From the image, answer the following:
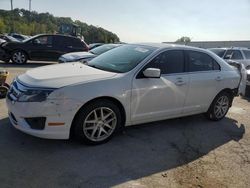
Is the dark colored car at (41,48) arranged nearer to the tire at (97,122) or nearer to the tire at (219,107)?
the tire at (219,107)

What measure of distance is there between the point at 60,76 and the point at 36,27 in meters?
80.5

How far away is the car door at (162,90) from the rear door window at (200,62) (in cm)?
21

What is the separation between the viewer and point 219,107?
265 inches

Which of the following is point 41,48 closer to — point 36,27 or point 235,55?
point 235,55

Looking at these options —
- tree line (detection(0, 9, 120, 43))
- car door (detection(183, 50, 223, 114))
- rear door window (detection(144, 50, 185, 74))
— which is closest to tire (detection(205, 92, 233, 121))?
car door (detection(183, 50, 223, 114))

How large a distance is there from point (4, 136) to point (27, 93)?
37.8 inches

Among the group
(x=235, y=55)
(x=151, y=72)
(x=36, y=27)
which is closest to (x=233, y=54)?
(x=235, y=55)

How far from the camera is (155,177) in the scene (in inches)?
159

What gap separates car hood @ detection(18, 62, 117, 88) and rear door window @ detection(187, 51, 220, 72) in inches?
70.3

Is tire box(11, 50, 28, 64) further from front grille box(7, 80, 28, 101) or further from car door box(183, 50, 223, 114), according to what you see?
car door box(183, 50, 223, 114)

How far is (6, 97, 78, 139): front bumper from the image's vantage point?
4281 millimetres

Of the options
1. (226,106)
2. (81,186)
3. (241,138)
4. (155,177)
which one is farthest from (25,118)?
(226,106)

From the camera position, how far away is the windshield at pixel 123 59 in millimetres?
5250

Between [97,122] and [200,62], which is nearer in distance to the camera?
[97,122]
